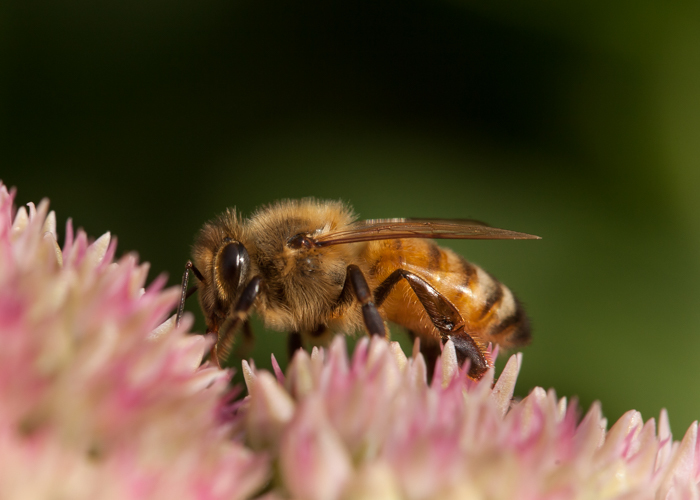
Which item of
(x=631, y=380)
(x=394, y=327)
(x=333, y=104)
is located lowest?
(x=631, y=380)

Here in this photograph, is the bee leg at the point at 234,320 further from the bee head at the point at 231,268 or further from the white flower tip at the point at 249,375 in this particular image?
the white flower tip at the point at 249,375

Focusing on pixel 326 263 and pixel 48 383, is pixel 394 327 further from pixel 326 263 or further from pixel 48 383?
pixel 48 383

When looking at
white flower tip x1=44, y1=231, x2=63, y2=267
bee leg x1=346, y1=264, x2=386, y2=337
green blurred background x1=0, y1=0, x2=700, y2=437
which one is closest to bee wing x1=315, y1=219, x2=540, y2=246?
bee leg x1=346, y1=264, x2=386, y2=337

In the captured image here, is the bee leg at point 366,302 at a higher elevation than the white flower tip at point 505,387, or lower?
higher

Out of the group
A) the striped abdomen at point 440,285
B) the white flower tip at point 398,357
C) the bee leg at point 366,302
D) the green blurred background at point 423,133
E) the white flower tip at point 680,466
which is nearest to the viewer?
the white flower tip at point 680,466

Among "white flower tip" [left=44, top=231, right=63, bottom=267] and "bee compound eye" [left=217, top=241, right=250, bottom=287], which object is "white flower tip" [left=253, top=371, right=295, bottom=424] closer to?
"white flower tip" [left=44, top=231, right=63, bottom=267]

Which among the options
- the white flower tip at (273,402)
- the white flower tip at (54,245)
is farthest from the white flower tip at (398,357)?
the white flower tip at (54,245)

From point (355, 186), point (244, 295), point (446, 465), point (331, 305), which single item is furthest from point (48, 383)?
point (355, 186)
